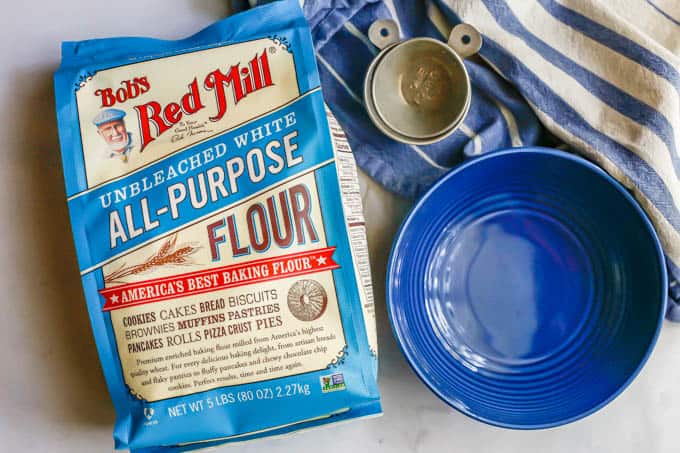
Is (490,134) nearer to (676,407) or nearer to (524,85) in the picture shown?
(524,85)

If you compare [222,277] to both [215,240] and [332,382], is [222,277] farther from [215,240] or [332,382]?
[332,382]

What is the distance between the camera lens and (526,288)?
2.28ft

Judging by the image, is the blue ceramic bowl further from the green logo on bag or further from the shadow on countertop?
the shadow on countertop

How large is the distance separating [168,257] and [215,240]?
0.15ft

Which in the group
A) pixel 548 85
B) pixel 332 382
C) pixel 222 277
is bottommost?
pixel 332 382

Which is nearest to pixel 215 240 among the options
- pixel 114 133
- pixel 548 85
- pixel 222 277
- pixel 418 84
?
pixel 222 277

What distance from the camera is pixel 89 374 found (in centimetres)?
67

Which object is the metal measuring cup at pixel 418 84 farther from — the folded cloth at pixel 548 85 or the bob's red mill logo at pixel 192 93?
the bob's red mill logo at pixel 192 93

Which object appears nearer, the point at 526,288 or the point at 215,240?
the point at 215,240

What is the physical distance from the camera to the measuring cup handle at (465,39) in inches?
25.1

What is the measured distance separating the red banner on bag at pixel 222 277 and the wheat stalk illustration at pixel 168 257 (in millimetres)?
12

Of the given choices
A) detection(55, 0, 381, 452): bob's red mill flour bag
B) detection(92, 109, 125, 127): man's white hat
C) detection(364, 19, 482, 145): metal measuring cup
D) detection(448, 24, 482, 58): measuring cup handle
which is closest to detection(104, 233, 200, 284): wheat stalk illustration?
detection(55, 0, 381, 452): bob's red mill flour bag

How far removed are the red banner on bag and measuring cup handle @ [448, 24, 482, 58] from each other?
0.26 metres

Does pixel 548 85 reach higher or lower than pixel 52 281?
higher
